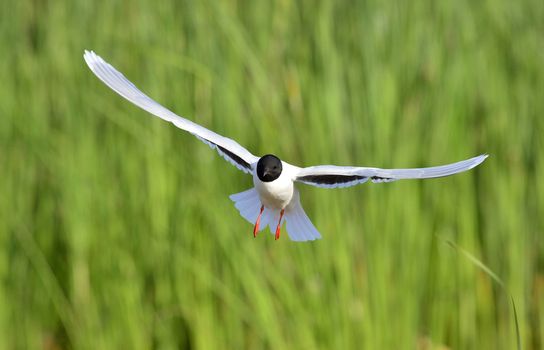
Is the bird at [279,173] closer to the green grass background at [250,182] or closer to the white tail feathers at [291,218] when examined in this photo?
the white tail feathers at [291,218]

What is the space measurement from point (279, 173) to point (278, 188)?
24 millimetres

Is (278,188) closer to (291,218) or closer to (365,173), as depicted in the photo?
(365,173)

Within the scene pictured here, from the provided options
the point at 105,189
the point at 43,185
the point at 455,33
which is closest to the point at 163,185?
the point at 105,189

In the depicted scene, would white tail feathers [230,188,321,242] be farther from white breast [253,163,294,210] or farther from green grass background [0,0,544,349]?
green grass background [0,0,544,349]

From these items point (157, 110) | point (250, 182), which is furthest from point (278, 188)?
point (250, 182)

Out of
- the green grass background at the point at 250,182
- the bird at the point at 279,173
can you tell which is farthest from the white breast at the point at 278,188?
the green grass background at the point at 250,182

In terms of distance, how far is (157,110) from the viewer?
919 millimetres

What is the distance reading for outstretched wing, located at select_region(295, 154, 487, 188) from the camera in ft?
2.28

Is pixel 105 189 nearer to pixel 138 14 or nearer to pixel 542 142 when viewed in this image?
pixel 138 14

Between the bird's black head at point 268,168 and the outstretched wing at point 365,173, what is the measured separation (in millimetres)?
22

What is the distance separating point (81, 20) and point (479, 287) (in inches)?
56.2

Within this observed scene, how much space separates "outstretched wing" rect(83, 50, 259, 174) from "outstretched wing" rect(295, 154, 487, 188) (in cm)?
7

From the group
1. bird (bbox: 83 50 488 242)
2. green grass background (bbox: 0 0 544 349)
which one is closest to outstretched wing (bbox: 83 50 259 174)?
bird (bbox: 83 50 488 242)

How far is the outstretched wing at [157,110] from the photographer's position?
87 centimetres
